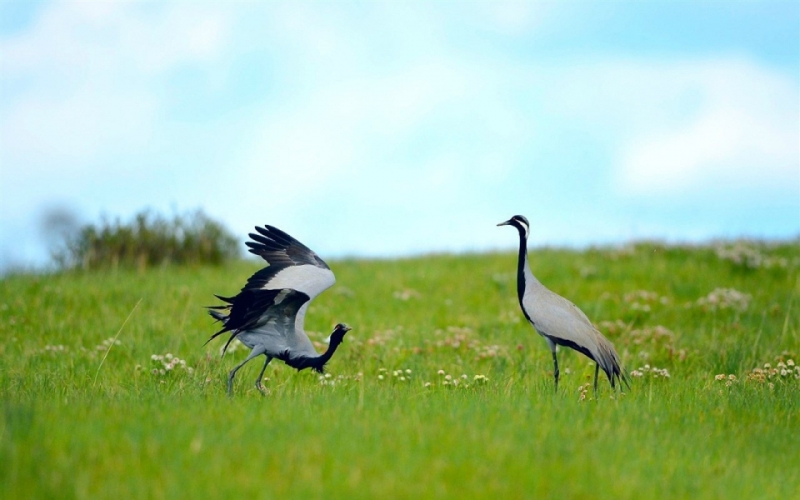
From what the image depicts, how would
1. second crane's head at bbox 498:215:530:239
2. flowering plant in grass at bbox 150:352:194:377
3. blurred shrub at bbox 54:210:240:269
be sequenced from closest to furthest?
second crane's head at bbox 498:215:530:239 < flowering plant in grass at bbox 150:352:194:377 < blurred shrub at bbox 54:210:240:269

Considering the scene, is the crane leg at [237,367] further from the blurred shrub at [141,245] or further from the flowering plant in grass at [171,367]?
the blurred shrub at [141,245]

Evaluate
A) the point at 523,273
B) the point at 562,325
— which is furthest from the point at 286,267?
the point at 562,325

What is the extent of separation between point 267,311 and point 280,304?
194 millimetres

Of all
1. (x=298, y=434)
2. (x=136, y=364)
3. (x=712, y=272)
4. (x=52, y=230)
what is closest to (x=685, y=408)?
(x=298, y=434)

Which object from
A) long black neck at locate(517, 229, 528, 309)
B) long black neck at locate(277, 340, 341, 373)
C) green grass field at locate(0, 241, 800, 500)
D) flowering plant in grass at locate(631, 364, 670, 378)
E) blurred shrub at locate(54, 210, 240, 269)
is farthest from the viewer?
blurred shrub at locate(54, 210, 240, 269)

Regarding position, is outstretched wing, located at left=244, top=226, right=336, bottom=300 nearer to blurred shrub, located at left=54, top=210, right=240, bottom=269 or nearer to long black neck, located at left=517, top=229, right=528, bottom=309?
long black neck, located at left=517, top=229, right=528, bottom=309

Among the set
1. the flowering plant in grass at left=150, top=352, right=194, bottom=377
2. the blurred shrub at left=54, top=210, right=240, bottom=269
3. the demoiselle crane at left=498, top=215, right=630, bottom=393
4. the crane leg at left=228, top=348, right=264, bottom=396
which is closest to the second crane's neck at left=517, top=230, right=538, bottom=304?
the demoiselle crane at left=498, top=215, right=630, bottom=393

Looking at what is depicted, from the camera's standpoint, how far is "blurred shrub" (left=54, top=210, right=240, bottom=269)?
1930cm

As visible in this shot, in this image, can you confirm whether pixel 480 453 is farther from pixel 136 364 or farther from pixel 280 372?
pixel 136 364

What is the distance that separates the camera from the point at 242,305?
7945 millimetres

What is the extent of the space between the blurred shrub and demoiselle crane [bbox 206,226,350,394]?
11.3 m

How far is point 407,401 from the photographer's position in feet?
25.0

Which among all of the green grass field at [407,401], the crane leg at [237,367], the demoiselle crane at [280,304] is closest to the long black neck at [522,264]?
the green grass field at [407,401]

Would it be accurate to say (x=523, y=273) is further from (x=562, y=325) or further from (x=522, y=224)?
(x=562, y=325)
